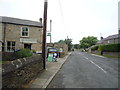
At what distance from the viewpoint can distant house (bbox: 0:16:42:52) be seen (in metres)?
19.7

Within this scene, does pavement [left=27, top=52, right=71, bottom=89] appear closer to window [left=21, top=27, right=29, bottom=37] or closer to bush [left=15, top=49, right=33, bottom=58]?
bush [left=15, top=49, right=33, bottom=58]

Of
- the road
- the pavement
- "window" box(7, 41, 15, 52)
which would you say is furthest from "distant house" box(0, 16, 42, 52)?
the pavement

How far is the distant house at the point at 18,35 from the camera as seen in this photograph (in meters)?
19.7

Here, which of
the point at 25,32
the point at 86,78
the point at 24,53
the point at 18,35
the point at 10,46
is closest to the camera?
the point at 86,78

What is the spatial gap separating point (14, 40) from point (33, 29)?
167 inches

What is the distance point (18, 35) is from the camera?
67.9 feet

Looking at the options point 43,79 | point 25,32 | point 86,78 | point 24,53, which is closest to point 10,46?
point 25,32

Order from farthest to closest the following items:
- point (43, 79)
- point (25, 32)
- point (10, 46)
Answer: point (25, 32) < point (10, 46) < point (43, 79)

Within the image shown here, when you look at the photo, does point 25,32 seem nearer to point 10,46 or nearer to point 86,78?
point 10,46

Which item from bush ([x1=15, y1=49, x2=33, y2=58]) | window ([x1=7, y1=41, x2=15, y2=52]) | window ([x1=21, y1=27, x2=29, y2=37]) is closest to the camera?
bush ([x1=15, y1=49, x2=33, y2=58])

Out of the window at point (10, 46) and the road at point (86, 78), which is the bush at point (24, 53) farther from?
the window at point (10, 46)

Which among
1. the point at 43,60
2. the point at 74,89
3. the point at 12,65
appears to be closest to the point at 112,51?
the point at 43,60

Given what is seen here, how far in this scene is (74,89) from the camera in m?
5.29

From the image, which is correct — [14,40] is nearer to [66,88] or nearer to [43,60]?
[43,60]
